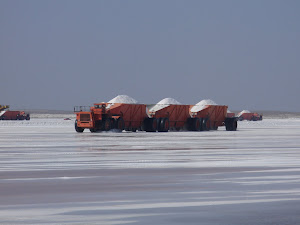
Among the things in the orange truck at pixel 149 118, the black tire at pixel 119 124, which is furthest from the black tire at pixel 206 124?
the black tire at pixel 119 124

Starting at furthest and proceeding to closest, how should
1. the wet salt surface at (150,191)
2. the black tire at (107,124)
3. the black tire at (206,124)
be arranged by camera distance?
the black tire at (206,124) < the black tire at (107,124) < the wet salt surface at (150,191)

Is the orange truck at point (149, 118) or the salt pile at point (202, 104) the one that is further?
the salt pile at point (202, 104)

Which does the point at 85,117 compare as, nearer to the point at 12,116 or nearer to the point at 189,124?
the point at 189,124

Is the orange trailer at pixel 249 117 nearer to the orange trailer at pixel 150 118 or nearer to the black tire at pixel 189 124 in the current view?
the orange trailer at pixel 150 118

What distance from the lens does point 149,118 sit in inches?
2069

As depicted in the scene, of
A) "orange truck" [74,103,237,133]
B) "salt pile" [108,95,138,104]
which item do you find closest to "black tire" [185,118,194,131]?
"orange truck" [74,103,237,133]

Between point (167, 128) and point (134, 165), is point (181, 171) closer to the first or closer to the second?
point (134, 165)

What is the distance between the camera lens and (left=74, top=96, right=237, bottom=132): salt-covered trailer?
49.2 metres

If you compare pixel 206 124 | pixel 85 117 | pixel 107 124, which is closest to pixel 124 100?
pixel 107 124

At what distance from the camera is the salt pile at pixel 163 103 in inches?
2148

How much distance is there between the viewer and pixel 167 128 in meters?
52.8

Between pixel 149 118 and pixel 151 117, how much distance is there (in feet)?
4.34

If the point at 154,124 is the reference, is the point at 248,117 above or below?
below

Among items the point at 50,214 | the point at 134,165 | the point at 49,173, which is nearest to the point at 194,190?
the point at 50,214
